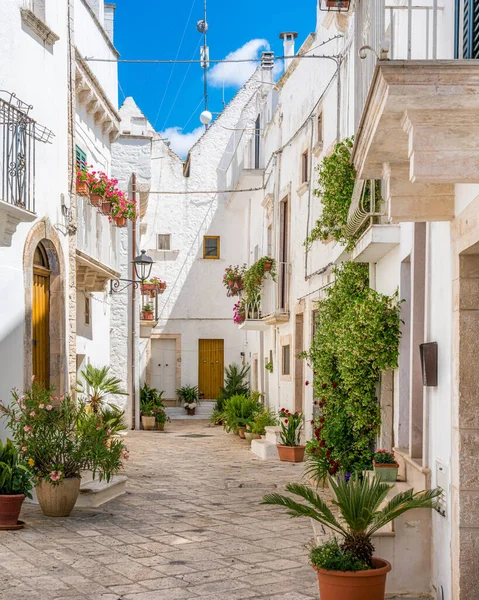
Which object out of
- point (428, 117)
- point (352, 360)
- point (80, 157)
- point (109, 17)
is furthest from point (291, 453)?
point (428, 117)

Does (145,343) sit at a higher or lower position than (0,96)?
lower

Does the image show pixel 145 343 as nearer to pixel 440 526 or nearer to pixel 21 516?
pixel 21 516

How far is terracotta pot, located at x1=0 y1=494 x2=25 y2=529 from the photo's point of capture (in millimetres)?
8273

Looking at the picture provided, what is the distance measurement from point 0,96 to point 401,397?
5.60m

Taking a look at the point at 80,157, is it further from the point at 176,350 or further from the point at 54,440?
the point at 176,350

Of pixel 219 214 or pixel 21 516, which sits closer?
pixel 21 516

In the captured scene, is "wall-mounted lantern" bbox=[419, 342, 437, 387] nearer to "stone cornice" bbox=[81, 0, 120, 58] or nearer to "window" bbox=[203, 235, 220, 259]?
"stone cornice" bbox=[81, 0, 120, 58]

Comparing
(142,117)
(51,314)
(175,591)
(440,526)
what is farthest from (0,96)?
(142,117)

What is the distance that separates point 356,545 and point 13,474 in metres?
4.19

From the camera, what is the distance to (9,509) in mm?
8320

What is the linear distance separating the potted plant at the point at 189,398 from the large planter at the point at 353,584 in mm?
20165

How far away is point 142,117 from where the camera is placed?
82.9ft

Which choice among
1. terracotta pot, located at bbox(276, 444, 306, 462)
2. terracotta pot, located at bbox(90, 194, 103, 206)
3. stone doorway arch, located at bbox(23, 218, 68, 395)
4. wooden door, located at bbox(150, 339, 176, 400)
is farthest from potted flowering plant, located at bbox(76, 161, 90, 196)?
wooden door, located at bbox(150, 339, 176, 400)

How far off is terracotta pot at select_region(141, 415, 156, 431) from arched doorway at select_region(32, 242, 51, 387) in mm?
9067
